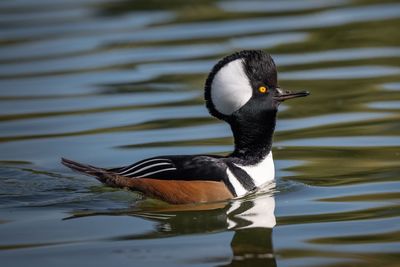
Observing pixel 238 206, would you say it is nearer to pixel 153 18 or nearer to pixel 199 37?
pixel 199 37

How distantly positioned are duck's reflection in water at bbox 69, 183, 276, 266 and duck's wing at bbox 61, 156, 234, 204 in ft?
0.28

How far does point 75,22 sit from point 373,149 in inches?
302

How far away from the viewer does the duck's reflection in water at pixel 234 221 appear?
7.02 meters

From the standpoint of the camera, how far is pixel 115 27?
51.4ft

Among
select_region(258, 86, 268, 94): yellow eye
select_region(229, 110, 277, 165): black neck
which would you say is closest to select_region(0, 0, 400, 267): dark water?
select_region(229, 110, 277, 165): black neck

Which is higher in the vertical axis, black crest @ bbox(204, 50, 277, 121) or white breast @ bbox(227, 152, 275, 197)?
black crest @ bbox(204, 50, 277, 121)

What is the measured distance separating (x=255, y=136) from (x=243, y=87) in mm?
451

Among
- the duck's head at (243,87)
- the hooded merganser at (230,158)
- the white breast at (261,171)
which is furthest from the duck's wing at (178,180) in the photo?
the duck's head at (243,87)

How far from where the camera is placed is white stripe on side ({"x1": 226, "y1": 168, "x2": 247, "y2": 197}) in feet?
27.8

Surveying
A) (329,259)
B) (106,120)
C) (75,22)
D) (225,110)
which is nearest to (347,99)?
(106,120)

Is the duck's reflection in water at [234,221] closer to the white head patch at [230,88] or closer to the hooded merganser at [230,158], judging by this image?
the hooded merganser at [230,158]

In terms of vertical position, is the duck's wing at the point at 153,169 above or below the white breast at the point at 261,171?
above

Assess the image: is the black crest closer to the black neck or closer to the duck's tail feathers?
the black neck

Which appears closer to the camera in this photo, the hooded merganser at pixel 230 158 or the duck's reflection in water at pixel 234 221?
the duck's reflection in water at pixel 234 221
